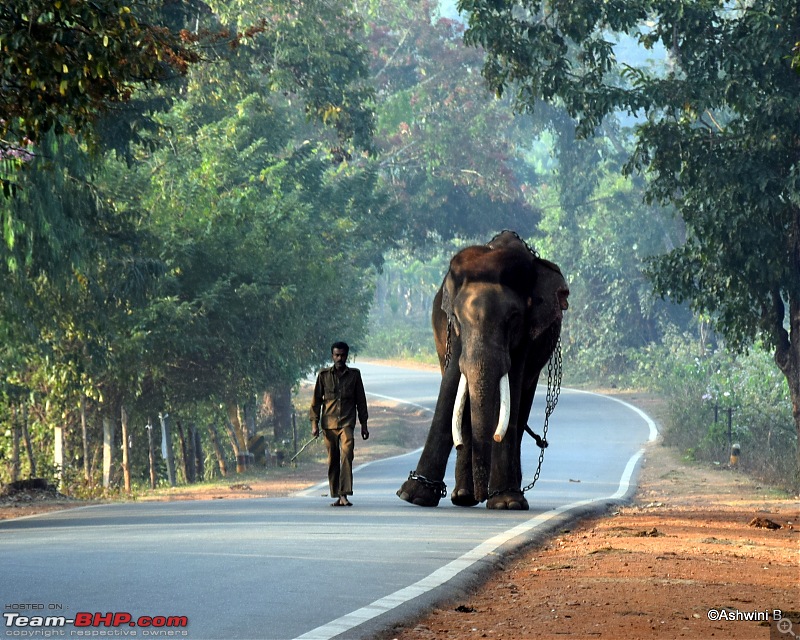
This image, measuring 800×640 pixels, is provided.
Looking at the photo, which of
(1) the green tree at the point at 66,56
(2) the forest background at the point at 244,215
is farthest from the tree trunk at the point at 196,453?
(1) the green tree at the point at 66,56

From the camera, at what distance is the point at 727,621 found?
8.80 metres

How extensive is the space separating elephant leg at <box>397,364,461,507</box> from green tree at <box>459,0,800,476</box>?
7091 mm

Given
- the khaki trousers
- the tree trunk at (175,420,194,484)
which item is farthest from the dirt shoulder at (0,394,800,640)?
the tree trunk at (175,420,194,484)

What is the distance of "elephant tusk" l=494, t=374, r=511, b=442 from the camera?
52.2 ft

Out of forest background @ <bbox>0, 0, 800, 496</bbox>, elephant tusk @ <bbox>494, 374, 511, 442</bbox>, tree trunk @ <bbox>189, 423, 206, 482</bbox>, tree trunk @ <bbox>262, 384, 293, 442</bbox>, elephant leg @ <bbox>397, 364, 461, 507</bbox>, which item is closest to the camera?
elephant tusk @ <bbox>494, 374, 511, 442</bbox>

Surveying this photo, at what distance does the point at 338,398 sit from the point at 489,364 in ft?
6.40

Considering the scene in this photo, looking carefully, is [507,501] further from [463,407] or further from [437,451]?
[463,407]

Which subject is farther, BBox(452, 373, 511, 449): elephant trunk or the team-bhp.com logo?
BBox(452, 373, 511, 449): elephant trunk

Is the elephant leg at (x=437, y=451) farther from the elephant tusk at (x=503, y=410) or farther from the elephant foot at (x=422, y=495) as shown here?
the elephant tusk at (x=503, y=410)

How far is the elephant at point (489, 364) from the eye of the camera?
16.2m

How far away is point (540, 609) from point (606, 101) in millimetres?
16063

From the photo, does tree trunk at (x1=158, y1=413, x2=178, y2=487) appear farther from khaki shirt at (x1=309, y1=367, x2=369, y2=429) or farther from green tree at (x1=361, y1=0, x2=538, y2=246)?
green tree at (x1=361, y1=0, x2=538, y2=246)

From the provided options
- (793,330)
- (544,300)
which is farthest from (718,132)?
(544,300)

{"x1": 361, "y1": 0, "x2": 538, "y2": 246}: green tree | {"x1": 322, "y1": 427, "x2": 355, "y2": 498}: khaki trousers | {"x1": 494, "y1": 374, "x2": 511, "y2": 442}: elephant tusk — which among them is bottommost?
{"x1": 322, "y1": 427, "x2": 355, "y2": 498}: khaki trousers
